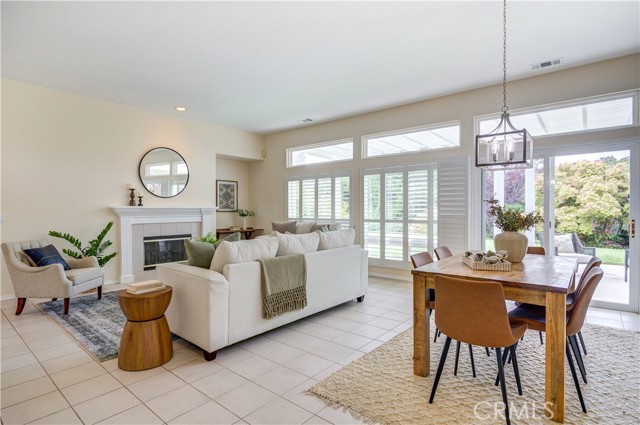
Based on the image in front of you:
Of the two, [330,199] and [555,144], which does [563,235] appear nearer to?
[555,144]

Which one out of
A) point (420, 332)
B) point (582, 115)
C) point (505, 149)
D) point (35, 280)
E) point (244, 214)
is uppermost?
point (582, 115)

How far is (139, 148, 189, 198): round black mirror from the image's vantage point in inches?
234

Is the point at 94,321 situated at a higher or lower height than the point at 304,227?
lower

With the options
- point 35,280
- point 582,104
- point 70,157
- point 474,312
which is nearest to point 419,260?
point 474,312

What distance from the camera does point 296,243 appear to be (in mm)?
3623

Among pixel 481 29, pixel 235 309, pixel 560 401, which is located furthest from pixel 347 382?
pixel 481 29

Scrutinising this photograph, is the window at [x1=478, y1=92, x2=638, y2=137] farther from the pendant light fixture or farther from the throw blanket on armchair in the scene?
the throw blanket on armchair

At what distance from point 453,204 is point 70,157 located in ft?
19.3

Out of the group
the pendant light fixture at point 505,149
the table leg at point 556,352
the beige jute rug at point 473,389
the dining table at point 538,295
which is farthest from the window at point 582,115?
the table leg at point 556,352

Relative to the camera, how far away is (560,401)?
1.98m

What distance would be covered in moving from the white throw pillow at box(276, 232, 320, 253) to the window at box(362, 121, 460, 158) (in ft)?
9.02

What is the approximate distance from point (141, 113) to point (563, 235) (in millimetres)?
6786

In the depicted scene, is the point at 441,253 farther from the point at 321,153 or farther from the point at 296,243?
the point at 321,153

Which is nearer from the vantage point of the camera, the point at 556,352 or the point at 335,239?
the point at 556,352
